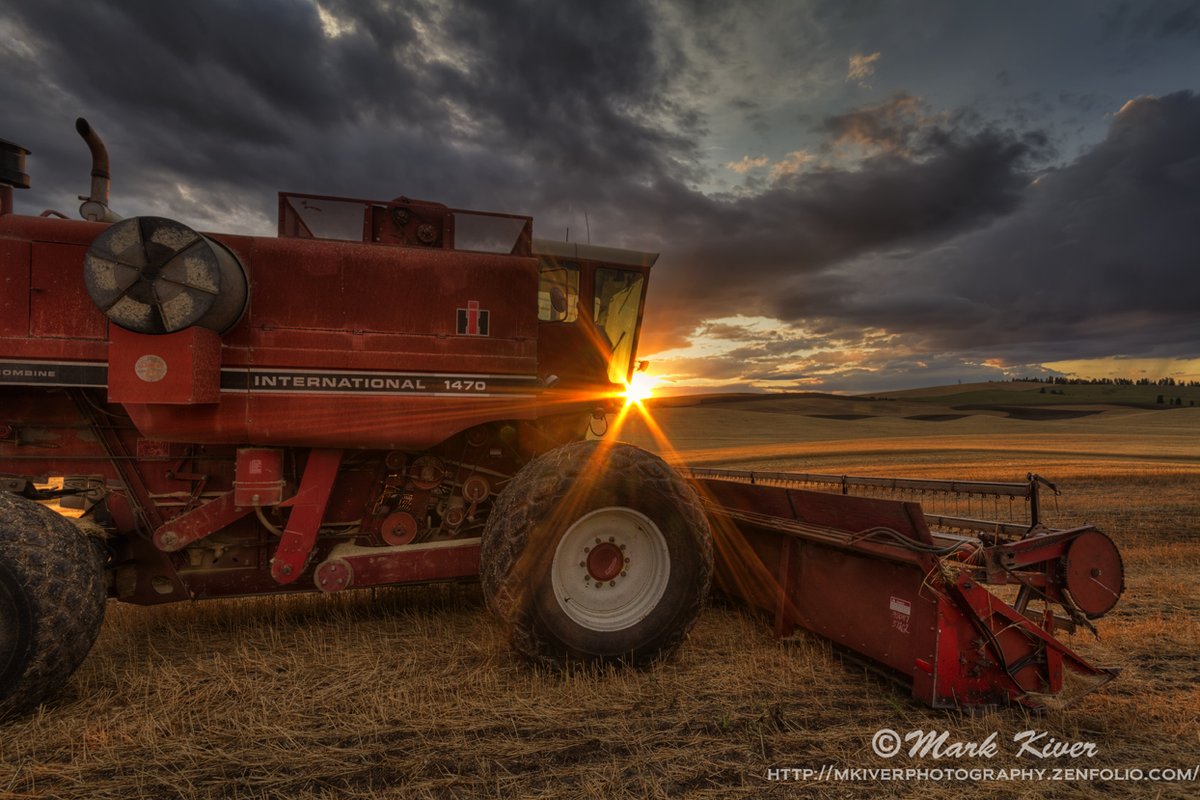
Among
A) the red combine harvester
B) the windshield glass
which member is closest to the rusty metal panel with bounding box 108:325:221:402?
the red combine harvester

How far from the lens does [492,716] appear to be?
346cm

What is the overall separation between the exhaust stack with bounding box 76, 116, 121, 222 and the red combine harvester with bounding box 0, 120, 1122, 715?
19 millimetres

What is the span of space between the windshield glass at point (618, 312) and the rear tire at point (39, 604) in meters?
3.66

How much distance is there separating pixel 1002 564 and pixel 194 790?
436 cm

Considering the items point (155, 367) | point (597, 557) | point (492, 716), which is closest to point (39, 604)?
point (155, 367)

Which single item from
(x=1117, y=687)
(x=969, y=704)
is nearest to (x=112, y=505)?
(x=969, y=704)

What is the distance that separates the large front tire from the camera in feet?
12.3

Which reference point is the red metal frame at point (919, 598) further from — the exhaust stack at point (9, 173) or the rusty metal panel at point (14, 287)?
the exhaust stack at point (9, 173)

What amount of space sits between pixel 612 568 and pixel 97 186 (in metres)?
4.39

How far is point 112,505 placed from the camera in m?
4.18

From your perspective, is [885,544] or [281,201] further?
[281,201]

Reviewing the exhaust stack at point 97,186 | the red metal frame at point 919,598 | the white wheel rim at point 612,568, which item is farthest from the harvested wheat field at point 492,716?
the exhaust stack at point 97,186

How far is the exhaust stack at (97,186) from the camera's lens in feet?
14.0

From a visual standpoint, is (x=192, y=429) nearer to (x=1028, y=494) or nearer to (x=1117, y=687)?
(x=1028, y=494)
